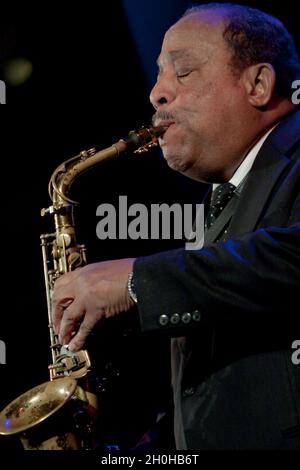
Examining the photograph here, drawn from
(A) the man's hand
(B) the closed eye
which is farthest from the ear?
(A) the man's hand

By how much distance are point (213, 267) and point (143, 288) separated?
0.21 meters

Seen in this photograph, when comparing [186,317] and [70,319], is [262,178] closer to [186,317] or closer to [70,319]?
[186,317]

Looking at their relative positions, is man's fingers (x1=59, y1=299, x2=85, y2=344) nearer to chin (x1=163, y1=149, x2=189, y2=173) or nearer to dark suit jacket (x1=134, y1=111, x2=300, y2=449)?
dark suit jacket (x1=134, y1=111, x2=300, y2=449)

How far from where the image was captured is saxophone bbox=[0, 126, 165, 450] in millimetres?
2572

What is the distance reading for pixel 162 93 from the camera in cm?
258

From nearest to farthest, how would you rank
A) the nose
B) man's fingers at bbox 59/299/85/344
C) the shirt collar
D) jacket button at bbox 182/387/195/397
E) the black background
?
1. man's fingers at bbox 59/299/85/344
2. jacket button at bbox 182/387/195/397
3. the shirt collar
4. the nose
5. the black background

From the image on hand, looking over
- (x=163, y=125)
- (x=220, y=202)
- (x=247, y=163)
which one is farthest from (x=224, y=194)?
(x=163, y=125)

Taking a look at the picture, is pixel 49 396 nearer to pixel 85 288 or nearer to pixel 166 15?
pixel 85 288

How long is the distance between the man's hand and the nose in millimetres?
1020

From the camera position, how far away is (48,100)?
4051 mm

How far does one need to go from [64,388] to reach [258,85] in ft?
5.14

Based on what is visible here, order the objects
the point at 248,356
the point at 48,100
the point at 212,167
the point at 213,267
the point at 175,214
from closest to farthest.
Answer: the point at 213,267
the point at 248,356
the point at 212,167
the point at 175,214
the point at 48,100

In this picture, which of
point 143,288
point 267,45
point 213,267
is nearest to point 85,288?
point 143,288

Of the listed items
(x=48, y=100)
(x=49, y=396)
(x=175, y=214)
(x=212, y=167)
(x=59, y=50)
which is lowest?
(x=49, y=396)
